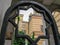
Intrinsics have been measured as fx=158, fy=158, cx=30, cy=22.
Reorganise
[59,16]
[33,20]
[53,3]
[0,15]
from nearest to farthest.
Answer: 1. [0,15]
2. [53,3]
3. [59,16]
4. [33,20]

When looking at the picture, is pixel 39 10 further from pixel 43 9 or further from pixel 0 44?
pixel 0 44

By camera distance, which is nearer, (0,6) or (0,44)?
(0,44)

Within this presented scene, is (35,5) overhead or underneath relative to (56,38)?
overhead

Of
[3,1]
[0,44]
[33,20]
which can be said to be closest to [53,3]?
[3,1]

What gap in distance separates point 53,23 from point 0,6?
11.5 inches

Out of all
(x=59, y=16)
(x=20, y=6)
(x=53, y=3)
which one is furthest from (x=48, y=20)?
(x=59, y=16)

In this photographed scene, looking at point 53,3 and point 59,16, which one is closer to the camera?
point 53,3

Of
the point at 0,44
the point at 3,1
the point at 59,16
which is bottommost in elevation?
the point at 0,44

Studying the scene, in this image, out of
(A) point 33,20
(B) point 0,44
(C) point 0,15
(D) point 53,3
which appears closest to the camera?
(B) point 0,44

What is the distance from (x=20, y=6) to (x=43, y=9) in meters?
0.11

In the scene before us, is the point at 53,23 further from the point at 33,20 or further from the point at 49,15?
the point at 33,20

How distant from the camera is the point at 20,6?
0.74 meters

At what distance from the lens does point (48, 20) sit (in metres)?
0.74

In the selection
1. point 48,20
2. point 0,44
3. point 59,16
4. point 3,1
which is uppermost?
point 59,16
